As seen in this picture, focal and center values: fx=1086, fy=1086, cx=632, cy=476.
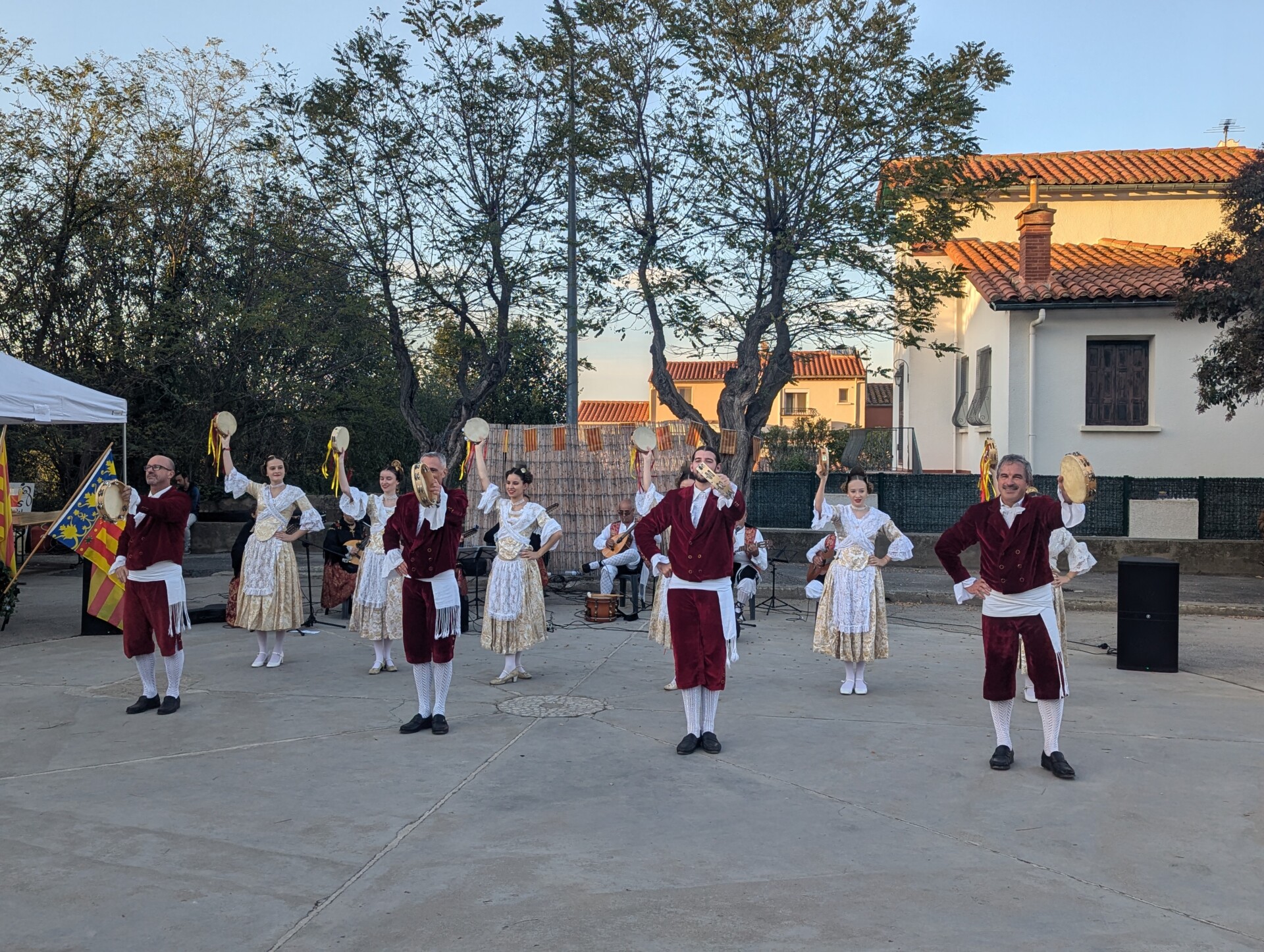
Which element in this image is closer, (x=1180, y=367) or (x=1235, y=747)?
(x=1235, y=747)

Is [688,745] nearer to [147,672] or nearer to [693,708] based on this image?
[693,708]

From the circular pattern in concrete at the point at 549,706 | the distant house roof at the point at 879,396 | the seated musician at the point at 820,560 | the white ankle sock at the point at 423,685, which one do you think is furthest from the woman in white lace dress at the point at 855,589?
the distant house roof at the point at 879,396

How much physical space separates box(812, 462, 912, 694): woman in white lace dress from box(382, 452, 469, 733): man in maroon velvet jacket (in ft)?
9.98

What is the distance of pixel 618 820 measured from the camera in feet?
17.6

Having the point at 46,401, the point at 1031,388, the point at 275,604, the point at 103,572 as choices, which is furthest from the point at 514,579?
the point at 1031,388

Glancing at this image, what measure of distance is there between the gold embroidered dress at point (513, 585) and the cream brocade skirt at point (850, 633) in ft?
7.43

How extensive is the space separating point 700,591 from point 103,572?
7324 millimetres

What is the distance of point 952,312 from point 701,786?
818 inches

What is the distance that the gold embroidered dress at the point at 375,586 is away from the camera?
9.52 metres

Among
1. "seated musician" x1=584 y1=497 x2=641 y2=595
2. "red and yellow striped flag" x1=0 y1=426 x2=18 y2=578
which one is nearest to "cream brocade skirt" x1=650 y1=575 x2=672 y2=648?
"seated musician" x1=584 y1=497 x2=641 y2=595

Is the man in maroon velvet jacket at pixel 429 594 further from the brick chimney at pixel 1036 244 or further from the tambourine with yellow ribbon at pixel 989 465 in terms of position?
the brick chimney at pixel 1036 244

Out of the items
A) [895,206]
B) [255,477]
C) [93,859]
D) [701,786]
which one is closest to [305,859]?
[93,859]

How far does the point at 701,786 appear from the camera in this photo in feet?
19.5

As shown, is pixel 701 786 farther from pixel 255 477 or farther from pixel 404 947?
pixel 255 477
